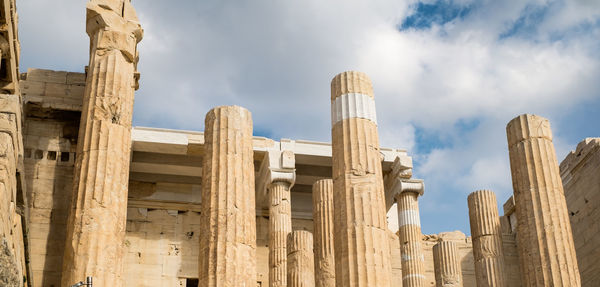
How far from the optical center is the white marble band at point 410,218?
25.3m

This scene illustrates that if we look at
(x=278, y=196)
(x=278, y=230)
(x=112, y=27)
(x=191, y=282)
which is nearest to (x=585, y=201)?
(x=278, y=196)

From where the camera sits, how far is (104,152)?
50.9 ft

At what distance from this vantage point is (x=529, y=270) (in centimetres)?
1614

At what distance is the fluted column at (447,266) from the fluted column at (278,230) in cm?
555

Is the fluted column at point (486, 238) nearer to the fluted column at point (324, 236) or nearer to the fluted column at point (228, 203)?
the fluted column at point (324, 236)

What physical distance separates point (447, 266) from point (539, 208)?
8.88m

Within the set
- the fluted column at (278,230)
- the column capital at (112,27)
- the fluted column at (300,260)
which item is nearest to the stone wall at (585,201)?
the fluted column at (300,260)

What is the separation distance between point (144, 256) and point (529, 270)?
13.9 m

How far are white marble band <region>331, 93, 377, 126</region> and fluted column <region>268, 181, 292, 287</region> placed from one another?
310 inches

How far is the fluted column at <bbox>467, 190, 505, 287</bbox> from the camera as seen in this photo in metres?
23.0

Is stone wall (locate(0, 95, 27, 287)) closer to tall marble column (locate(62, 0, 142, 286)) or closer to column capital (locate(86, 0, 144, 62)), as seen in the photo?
tall marble column (locate(62, 0, 142, 286))

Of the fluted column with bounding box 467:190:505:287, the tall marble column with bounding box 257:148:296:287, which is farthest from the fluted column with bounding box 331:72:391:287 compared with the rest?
the fluted column with bounding box 467:190:505:287

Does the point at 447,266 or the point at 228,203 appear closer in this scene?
the point at 228,203

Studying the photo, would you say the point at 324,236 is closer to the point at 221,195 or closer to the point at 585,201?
the point at 221,195
